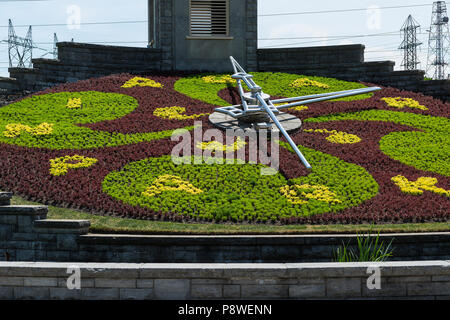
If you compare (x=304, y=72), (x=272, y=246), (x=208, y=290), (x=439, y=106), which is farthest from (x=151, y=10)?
(x=208, y=290)

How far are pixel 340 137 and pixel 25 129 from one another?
32.9 ft

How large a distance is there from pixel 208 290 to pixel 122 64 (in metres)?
18.2

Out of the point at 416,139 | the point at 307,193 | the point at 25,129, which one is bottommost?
the point at 307,193

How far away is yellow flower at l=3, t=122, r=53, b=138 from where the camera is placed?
1555 centimetres

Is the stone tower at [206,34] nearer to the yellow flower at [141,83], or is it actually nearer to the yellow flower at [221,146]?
the yellow flower at [141,83]

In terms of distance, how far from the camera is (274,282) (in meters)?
6.90

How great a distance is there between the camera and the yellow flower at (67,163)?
507 inches

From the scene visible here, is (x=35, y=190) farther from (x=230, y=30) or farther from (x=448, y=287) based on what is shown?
(x=230, y=30)

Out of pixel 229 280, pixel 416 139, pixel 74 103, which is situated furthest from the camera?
pixel 74 103

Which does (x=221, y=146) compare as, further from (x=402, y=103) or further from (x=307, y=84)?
(x=402, y=103)

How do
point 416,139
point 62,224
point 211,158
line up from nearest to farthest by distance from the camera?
point 62,224, point 211,158, point 416,139

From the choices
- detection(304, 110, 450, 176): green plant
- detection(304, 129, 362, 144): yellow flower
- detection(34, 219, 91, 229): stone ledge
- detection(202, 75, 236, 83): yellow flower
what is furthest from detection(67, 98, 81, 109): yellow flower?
detection(34, 219, 91, 229): stone ledge

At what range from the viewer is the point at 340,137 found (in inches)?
621

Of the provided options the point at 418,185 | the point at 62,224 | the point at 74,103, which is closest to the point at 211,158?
the point at 62,224
